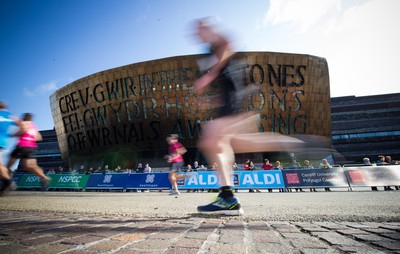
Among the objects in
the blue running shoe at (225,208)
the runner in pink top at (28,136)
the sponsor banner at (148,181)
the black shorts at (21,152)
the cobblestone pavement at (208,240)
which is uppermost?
the runner in pink top at (28,136)

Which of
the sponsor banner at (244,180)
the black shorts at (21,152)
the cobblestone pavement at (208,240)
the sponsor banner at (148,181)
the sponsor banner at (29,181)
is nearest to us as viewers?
the cobblestone pavement at (208,240)

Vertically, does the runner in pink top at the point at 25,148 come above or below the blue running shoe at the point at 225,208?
above

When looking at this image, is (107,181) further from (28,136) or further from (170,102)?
(170,102)

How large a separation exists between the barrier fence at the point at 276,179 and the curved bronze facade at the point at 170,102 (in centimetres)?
1275

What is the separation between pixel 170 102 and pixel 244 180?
1625cm

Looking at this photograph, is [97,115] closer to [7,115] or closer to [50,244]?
[7,115]

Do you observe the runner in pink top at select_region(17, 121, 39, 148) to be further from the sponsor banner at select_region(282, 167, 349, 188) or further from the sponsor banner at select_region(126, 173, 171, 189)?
the sponsor banner at select_region(282, 167, 349, 188)

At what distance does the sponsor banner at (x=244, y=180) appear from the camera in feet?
35.6

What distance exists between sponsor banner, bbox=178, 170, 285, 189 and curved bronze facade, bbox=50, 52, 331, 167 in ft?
43.0

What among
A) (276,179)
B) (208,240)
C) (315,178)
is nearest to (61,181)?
(276,179)

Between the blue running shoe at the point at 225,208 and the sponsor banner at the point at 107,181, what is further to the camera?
the sponsor banner at the point at 107,181

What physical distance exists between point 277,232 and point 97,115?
29410mm

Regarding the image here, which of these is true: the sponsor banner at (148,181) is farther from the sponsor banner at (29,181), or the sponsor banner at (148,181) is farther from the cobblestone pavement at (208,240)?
the cobblestone pavement at (208,240)

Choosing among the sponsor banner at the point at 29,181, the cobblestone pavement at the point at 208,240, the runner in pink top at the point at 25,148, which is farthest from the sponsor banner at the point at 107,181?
the cobblestone pavement at the point at 208,240
